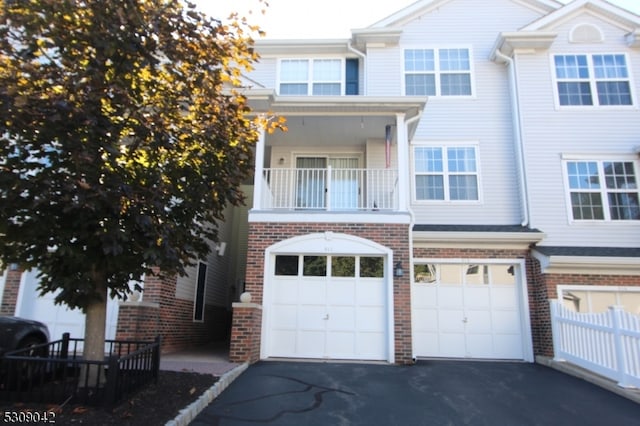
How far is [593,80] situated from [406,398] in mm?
11083

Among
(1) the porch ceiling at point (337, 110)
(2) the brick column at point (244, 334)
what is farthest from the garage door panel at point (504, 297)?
(2) the brick column at point (244, 334)

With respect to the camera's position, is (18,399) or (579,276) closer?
(18,399)

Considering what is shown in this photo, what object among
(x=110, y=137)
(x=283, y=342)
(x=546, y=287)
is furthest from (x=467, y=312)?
(x=110, y=137)

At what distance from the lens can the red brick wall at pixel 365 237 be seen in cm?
908

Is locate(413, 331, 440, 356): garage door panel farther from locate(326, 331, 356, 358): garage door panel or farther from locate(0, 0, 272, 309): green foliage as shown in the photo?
locate(0, 0, 272, 309): green foliage

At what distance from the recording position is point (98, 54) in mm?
4656

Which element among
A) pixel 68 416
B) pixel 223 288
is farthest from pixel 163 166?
pixel 223 288

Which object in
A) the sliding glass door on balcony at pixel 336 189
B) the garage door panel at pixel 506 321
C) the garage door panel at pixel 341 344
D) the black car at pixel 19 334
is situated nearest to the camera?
the black car at pixel 19 334

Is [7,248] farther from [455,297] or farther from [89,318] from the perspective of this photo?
[455,297]

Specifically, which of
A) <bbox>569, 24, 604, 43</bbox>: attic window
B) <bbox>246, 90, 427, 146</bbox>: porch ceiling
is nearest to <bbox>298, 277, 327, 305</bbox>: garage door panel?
<bbox>246, 90, 427, 146</bbox>: porch ceiling

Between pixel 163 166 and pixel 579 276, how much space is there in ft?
32.1

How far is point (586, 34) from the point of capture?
12734mm

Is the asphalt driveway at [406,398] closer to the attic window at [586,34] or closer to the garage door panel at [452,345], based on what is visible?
the garage door panel at [452,345]

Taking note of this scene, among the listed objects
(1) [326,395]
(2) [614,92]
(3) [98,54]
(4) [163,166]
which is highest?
(2) [614,92]
